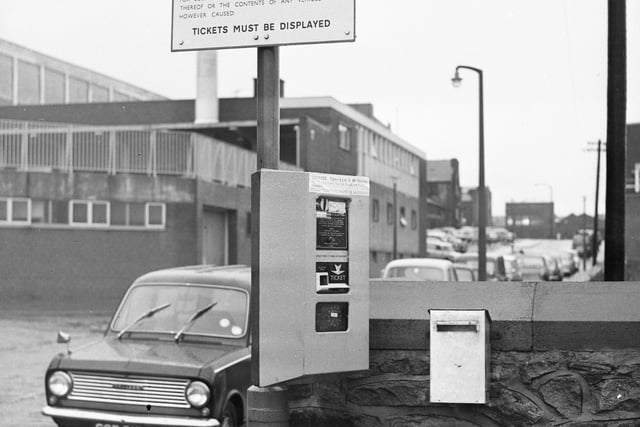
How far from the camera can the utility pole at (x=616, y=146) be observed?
596 centimetres

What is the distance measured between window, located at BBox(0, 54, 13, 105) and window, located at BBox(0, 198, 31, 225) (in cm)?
374

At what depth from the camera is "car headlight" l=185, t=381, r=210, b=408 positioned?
6.66 metres

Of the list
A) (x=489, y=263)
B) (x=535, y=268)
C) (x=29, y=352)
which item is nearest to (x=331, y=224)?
(x=29, y=352)

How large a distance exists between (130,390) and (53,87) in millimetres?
24913

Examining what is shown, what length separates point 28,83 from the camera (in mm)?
28625

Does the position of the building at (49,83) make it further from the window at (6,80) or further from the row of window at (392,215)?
the row of window at (392,215)

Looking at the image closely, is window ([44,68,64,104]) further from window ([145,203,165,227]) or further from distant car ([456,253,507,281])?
distant car ([456,253,507,281])

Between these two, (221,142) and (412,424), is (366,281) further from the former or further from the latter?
(221,142)

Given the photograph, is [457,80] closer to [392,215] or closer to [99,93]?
[392,215]

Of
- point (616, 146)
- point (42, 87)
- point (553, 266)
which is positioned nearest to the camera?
point (616, 146)

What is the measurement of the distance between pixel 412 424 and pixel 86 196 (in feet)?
80.1

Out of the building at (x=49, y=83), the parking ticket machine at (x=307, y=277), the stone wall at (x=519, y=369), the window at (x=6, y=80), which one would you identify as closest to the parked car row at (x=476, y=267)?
the stone wall at (x=519, y=369)

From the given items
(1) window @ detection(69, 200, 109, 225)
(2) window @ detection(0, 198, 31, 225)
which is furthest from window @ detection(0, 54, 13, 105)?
(1) window @ detection(69, 200, 109, 225)

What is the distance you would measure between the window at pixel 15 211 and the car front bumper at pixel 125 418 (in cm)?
2163
